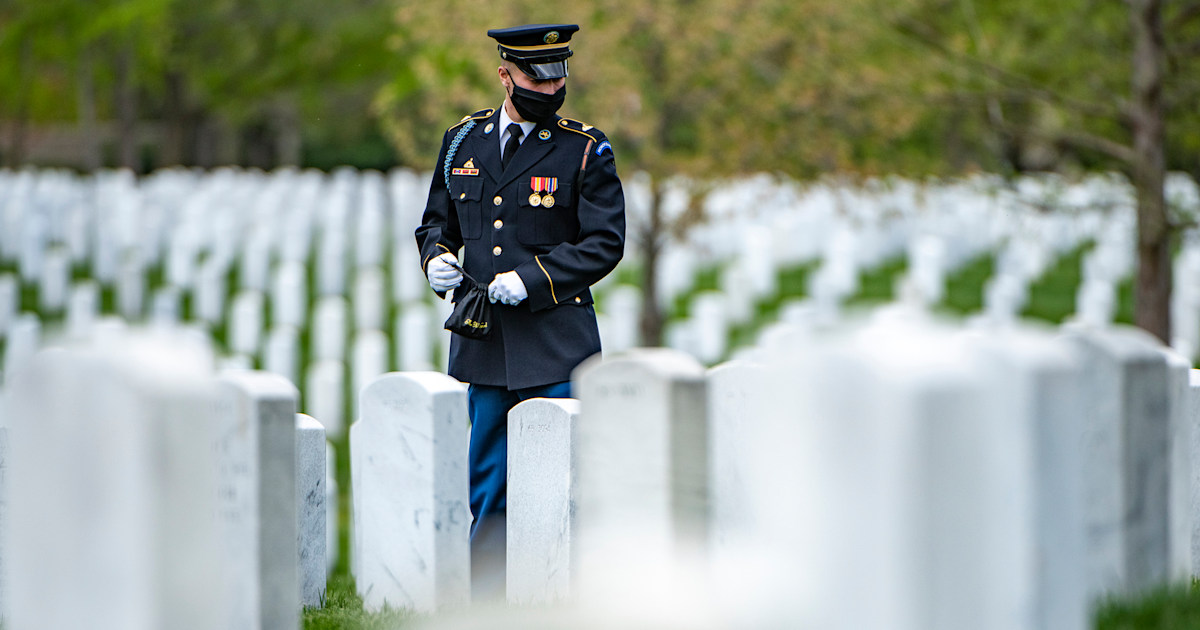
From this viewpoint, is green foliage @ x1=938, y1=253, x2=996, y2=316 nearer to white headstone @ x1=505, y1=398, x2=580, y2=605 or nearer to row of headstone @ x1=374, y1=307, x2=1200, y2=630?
white headstone @ x1=505, y1=398, x2=580, y2=605

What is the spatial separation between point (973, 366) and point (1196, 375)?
2.39 metres

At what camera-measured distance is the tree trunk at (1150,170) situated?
813 centimetres

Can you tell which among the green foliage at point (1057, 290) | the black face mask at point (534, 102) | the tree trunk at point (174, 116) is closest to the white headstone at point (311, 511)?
the black face mask at point (534, 102)

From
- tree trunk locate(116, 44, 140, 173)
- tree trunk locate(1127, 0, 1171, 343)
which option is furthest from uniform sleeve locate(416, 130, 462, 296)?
tree trunk locate(116, 44, 140, 173)

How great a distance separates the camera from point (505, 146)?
4062 millimetres

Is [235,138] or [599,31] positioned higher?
[235,138]

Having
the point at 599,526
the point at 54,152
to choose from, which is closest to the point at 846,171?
the point at 599,526

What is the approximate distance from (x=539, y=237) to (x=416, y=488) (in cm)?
91

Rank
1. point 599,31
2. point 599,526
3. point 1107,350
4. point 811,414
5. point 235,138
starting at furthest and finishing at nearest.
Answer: point 235,138 < point 599,31 < point 1107,350 < point 599,526 < point 811,414

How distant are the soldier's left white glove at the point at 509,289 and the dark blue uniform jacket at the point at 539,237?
36 millimetres

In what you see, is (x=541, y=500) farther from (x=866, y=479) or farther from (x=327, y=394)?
(x=327, y=394)

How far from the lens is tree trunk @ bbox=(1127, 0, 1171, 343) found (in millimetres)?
8133

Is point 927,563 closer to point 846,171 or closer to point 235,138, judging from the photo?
point 846,171

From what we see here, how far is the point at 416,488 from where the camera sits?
3.53m
